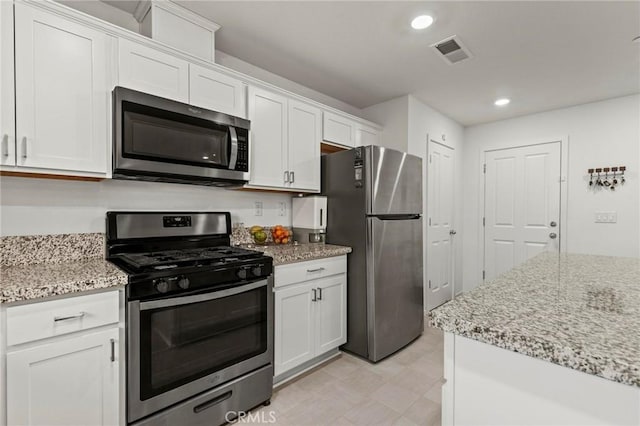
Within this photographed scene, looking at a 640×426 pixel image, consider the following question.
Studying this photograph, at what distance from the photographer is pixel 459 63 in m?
2.67

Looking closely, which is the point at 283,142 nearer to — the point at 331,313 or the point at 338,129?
the point at 338,129

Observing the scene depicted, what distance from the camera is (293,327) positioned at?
216 cm

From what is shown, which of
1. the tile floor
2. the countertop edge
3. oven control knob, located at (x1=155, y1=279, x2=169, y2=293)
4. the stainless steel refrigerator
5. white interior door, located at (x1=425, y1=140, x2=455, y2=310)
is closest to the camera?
the countertop edge

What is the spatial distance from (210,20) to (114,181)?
1.24 meters

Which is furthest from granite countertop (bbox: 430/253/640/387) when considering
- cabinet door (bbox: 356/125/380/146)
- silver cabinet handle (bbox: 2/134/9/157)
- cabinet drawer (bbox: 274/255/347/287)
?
cabinet door (bbox: 356/125/380/146)

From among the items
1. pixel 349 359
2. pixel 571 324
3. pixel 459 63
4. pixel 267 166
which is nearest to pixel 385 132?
pixel 459 63

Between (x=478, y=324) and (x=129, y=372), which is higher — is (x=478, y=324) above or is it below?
above

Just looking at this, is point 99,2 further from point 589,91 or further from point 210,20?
point 589,91

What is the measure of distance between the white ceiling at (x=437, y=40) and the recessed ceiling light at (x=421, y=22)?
0.15 feet

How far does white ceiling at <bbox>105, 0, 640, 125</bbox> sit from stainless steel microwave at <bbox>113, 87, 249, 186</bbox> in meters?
0.71

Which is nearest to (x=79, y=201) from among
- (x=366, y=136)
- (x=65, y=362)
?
(x=65, y=362)

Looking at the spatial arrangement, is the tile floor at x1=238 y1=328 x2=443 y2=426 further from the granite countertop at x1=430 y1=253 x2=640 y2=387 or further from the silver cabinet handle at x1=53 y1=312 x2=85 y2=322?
the granite countertop at x1=430 y1=253 x2=640 y2=387

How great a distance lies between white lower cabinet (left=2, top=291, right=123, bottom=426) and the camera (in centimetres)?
119

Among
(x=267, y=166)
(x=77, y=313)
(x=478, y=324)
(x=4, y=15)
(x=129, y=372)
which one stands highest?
(x=4, y=15)
